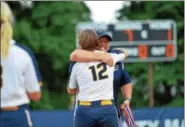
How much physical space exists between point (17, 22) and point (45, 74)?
91.4 inches

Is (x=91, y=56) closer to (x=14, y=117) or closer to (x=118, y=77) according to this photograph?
(x=118, y=77)

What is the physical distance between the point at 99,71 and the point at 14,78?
0.80m

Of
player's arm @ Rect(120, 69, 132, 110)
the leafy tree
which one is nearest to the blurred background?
the leafy tree

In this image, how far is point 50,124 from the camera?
A: 11695mm

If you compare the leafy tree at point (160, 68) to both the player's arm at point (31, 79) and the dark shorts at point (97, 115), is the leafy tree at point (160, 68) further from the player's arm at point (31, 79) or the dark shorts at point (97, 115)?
the player's arm at point (31, 79)

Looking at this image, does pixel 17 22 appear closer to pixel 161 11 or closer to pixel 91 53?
pixel 161 11

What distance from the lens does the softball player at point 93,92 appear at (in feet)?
18.9

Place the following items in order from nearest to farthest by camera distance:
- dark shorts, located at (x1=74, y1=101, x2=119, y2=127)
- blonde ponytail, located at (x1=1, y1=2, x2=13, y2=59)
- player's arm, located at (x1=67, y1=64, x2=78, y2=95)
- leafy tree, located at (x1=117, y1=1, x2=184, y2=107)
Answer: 1. blonde ponytail, located at (x1=1, y1=2, x2=13, y2=59)
2. dark shorts, located at (x1=74, y1=101, x2=119, y2=127)
3. player's arm, located at (x1=67, y1=64, x2=78, y2=95)
4. leafy tree, located at (x1=117, y1=1, x2=184, y2=107)

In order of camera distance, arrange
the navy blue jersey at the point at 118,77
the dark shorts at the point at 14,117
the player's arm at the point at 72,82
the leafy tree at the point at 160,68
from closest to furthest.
Result: the dark shorts at the point at 14,117 < the player's arm at the point at 72,82 < the navy blue jersey at the point at 118,77 < the leafy tree at the point at 160,68

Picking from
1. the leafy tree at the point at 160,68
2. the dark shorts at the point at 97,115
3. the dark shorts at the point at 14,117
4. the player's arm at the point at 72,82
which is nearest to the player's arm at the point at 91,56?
the player's arm at the point at 72,82

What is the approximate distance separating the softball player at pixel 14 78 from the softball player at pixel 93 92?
48 cm

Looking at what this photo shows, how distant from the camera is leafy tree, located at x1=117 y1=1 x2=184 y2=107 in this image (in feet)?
74.5

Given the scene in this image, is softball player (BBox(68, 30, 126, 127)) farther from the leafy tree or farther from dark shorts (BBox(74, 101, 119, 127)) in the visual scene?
the leafy tree

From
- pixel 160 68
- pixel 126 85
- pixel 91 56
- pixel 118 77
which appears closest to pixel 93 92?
pixel 91 56
